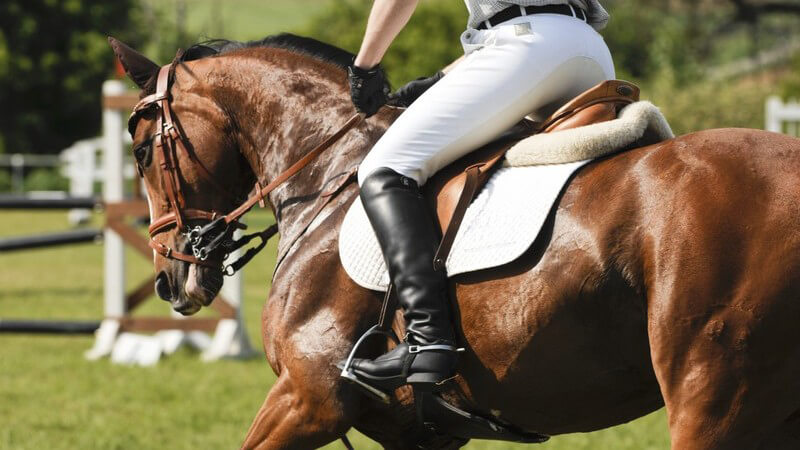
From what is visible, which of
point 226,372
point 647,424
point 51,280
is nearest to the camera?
point 647,424

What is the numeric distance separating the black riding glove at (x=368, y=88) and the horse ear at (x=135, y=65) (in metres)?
0.91

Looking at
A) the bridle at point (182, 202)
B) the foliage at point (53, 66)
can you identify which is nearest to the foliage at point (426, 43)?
the foliage at point (53, 66)

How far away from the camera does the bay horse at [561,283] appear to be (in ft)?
10.2

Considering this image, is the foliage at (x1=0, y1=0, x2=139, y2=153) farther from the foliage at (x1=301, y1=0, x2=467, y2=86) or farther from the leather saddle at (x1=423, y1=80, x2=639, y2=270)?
the leather saddle at (x1=423, y1=80, x2=639, y2=270)

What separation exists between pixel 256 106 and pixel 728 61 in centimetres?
6755

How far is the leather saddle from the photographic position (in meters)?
3.62

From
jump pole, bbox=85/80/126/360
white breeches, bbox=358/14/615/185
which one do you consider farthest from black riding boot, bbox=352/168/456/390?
jump pole, bbox=85/80/126/360

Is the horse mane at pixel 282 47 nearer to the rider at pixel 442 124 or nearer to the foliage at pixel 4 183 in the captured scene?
the rider at pixel 442 124

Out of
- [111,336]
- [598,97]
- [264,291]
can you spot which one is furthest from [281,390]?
[264,291]

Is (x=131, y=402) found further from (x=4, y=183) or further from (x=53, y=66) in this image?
(x=53, y=66)

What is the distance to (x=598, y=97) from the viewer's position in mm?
3691

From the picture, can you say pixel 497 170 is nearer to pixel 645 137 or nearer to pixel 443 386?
pixel 645 137

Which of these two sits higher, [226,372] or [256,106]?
[256,106]

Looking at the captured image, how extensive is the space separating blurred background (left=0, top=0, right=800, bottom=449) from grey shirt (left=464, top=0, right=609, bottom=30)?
144 centimetres
